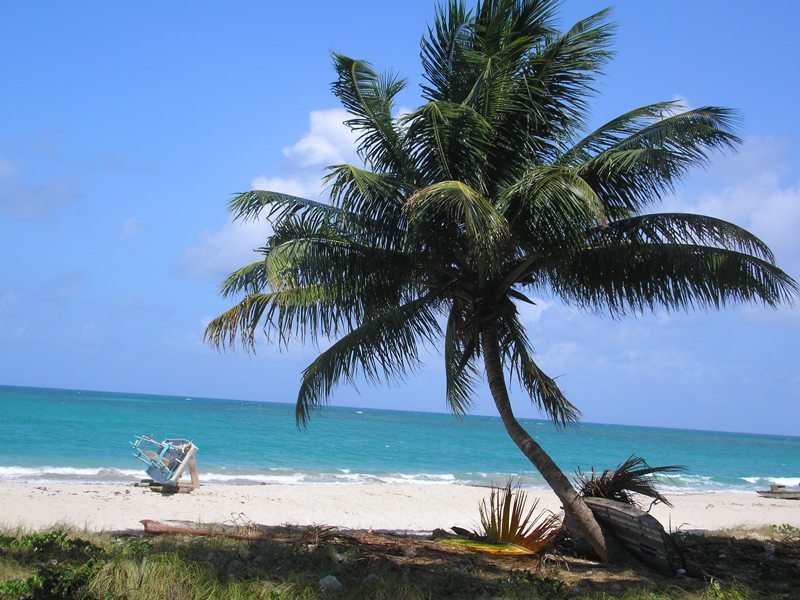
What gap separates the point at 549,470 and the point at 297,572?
3.06m

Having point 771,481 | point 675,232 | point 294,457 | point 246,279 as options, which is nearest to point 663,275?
point 675,232

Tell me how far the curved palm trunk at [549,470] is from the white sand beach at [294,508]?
304 centimetres

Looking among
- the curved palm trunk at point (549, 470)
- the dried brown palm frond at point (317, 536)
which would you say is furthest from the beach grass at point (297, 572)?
the curved palm trunk at point (549, 470)

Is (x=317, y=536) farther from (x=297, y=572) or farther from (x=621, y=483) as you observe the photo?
(x=621, y=483)

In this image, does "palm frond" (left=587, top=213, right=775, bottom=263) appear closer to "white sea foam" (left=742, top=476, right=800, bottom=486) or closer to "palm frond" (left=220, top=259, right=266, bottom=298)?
"palm frond" (left=220, top=259, right=266, bottom=298)

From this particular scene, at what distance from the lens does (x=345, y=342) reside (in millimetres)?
9422

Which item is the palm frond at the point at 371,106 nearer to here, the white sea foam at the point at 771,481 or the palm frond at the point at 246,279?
the palm frond at the point at 246,279

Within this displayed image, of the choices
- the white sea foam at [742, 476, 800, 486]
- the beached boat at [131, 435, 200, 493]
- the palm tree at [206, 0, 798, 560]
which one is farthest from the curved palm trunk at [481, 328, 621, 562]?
the white sea foam at [742, 476, 800, 486]

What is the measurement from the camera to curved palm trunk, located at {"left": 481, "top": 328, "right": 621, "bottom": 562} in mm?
8148

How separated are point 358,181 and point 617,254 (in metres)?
3.02

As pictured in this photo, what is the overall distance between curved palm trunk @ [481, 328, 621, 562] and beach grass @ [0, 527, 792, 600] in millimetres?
322

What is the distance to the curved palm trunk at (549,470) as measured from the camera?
815 centimetres

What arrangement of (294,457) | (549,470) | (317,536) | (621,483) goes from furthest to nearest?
(294,457) < (621,483) < (549,470) < (317,536)

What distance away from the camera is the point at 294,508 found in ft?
48.2
